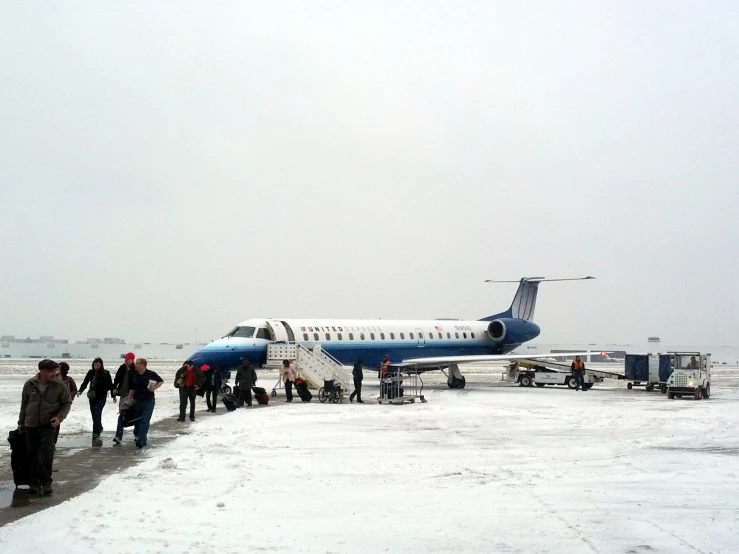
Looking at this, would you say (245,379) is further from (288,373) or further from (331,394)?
(331,394)

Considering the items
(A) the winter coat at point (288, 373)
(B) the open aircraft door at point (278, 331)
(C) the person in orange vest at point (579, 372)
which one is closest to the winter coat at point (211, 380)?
(A) the winter coat at point (288, 373)

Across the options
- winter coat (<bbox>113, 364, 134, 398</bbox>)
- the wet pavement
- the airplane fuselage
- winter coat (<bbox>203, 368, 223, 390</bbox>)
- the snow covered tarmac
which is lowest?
the wet pavement

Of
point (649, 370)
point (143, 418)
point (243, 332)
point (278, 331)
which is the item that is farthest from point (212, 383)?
point (649, 370)

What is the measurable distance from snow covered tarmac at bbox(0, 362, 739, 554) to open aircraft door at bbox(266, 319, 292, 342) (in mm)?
11973

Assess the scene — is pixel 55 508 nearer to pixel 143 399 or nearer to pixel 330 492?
pixel 330 492

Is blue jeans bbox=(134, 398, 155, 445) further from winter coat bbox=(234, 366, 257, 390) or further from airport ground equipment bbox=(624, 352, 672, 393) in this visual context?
airport ground equipment bbox=(624, 352, 672, 393)

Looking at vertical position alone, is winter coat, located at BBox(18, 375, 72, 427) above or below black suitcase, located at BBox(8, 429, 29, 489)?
above

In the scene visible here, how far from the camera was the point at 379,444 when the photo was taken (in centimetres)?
1319

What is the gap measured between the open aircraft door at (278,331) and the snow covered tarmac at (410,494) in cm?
1197

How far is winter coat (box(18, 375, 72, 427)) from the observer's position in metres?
9.31

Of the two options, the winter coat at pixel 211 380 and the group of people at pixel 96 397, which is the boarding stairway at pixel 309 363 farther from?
the winter coat at pixel 211 380

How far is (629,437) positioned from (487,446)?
314 cm

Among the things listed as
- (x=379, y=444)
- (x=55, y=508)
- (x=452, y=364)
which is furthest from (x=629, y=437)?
(x=452, y=364)

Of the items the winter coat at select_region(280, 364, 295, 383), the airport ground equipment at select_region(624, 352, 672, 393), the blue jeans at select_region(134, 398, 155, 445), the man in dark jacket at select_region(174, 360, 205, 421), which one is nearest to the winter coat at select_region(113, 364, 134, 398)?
the blue jeans at select_region(134, 398, 155, 445)
